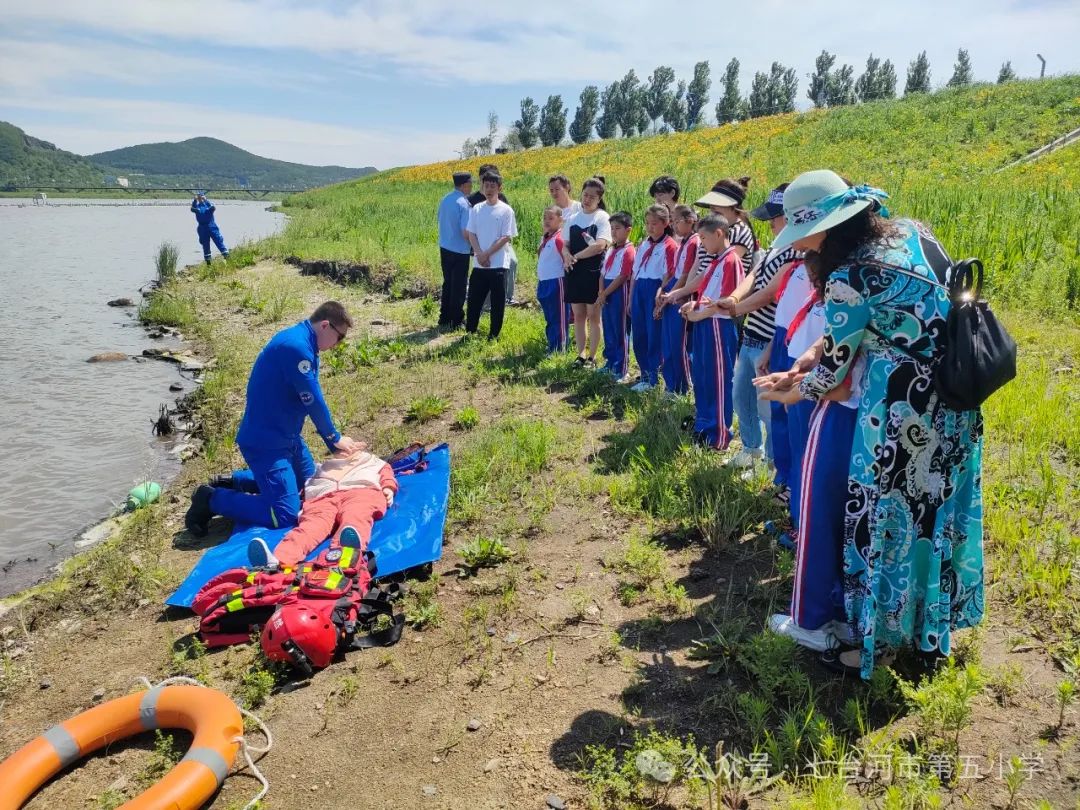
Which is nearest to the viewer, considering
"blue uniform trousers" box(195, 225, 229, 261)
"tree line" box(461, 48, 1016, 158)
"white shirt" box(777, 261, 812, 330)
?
"white shirt" box(777, 261, 812, 330)

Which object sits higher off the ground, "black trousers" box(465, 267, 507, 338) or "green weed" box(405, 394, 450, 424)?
"black trousers" box(465, 267, 507, 338)

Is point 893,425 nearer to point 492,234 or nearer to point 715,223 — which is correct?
point 715,223

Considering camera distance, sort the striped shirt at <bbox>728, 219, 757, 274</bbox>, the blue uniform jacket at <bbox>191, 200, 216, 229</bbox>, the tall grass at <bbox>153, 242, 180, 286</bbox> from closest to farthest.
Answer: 1. the striped shirt at <bbox>728, 219, 757, 274</bbox>
2. the tall grass at <bbox>153, 242, 180, 286</bbox>
3. the blue uniform jacket at <bbox>191, 200, 216, 229</bbox>

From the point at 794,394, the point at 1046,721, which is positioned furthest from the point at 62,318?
the point at 1046,721

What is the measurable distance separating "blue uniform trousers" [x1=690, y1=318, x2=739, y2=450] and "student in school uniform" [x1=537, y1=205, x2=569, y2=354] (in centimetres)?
278

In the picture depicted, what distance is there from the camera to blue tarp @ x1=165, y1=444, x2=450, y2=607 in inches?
169

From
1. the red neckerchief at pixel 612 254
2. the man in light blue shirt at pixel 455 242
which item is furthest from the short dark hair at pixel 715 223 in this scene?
the man in light blue shirt at pixel 455 242

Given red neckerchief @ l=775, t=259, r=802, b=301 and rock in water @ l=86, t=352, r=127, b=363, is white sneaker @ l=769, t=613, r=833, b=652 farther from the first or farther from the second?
rock in water @ l=86, t=352, r=127, b=363

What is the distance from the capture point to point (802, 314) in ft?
11.0

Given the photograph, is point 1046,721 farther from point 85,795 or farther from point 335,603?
point 85,795

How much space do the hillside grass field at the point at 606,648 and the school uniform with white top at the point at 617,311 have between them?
14.2 inches

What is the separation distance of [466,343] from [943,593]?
23.2 ft

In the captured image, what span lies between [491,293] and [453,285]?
3.38ft

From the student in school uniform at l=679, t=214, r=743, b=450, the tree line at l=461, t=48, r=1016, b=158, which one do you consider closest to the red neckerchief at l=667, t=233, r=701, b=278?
the student in school uniform at l=679, t=214, r=743, b=450
